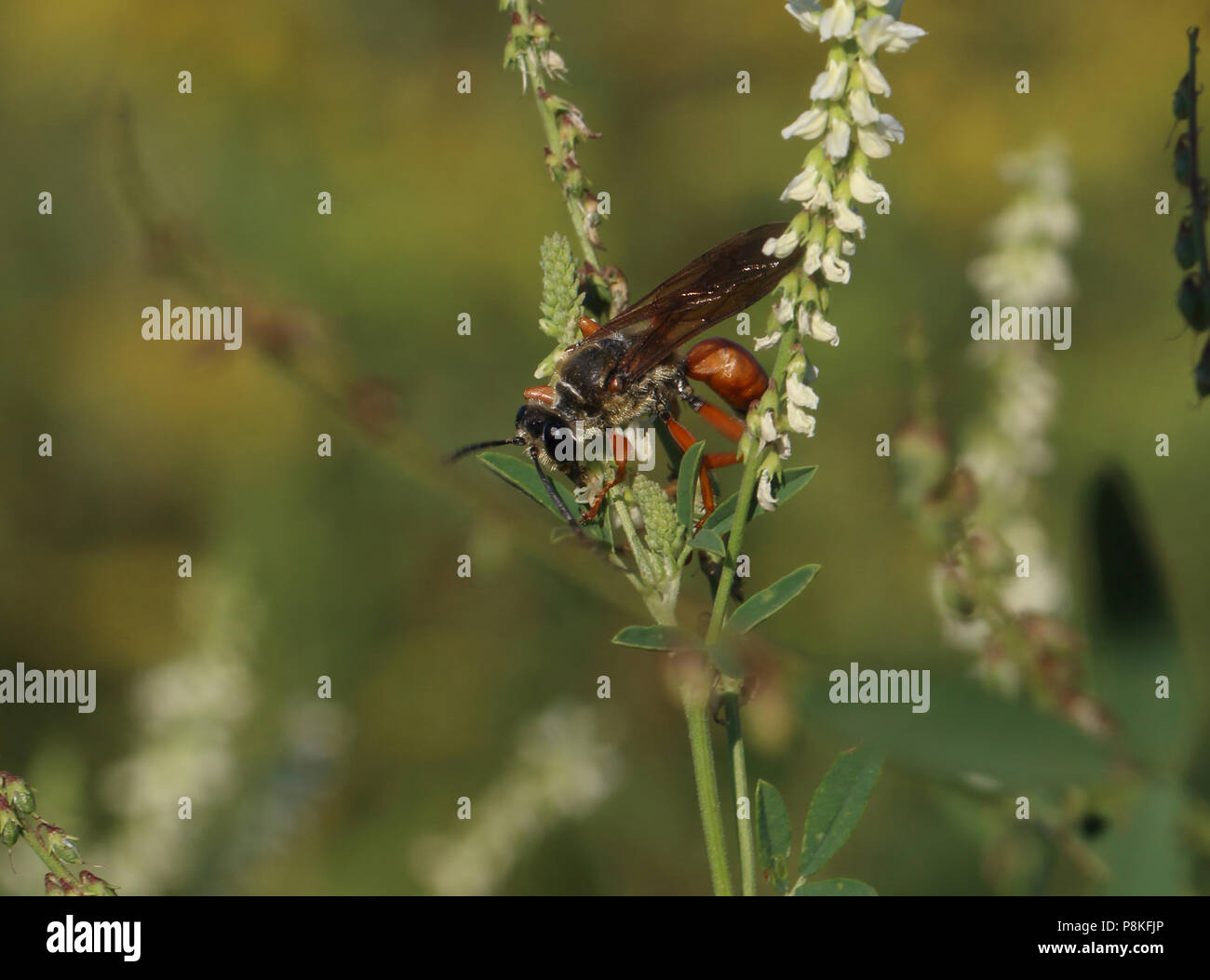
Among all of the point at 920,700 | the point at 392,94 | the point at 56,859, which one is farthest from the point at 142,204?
the point at 392,94

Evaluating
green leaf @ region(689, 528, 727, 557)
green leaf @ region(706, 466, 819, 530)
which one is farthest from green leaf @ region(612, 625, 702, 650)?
green leaf @ region(706, 466, 819, 530)

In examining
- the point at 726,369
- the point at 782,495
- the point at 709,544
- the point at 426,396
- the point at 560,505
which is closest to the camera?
the point at 709,544

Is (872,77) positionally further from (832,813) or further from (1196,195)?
(832,813)

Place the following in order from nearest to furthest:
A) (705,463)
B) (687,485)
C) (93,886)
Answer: (93,886) → (687,485) → (705,463)

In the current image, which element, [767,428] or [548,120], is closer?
[767,428]

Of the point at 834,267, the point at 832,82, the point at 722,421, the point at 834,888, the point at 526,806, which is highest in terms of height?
the point at 832,82

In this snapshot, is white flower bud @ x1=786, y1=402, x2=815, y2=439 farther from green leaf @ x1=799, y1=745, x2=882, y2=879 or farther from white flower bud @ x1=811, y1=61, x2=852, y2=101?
green leaf @ x1=799, y1=745, x2=882, y2=879

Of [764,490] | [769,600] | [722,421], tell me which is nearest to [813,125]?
[764,490]
